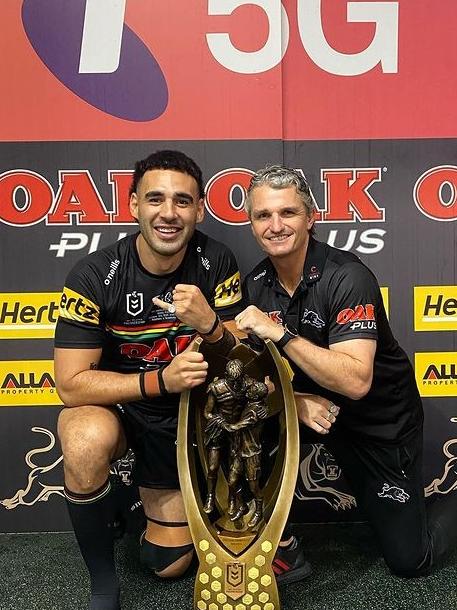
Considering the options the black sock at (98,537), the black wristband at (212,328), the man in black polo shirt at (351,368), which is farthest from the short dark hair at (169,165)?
the black sock at (98,537)

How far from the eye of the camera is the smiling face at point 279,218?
4.83ft

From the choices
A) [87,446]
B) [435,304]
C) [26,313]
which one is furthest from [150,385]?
[435,304]

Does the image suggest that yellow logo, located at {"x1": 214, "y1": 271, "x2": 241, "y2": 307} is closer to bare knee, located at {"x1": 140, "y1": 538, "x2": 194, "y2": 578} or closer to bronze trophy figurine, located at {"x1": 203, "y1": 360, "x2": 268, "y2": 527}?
bronze trophy figurine, located at {"x1": 203, "y1": 360, "x2": 268, "y2": 527}

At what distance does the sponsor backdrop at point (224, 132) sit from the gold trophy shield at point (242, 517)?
1.78ft

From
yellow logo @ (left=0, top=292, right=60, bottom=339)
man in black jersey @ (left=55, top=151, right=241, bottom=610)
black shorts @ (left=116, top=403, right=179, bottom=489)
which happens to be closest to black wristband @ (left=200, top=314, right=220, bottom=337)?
man in black jersey @ (left=55, top=151, right=241, bottom=610)

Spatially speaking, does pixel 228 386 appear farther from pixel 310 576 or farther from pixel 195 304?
pixel 310 576

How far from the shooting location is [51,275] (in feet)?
6.12

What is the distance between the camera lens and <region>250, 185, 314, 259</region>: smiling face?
57.9 inches

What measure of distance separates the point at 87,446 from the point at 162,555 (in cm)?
43

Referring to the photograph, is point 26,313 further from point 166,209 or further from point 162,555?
point 162,555

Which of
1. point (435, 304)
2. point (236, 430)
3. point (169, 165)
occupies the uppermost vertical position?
point (169, 165)

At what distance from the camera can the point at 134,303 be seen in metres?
1.58

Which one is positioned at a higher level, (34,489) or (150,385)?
(150,385)

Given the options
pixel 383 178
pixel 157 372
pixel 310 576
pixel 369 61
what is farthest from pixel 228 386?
pixel 369 61
